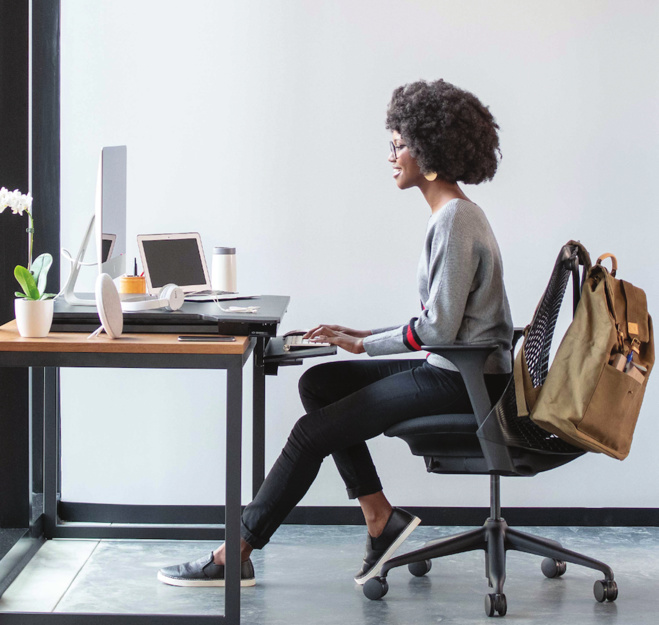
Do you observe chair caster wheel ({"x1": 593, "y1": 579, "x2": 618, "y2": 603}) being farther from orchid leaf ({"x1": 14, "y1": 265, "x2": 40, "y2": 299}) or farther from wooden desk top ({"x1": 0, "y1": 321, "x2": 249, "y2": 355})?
orchid leaf ({"x1": 14, "y1": 265, "x2": 40, "y2": 299})

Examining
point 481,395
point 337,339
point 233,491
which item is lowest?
point 233,491

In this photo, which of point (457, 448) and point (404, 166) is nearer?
point (457, 448)

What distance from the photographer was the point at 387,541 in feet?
8.62

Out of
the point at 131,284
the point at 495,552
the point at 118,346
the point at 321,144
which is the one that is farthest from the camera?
the point at 321,144

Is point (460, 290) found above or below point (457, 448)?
above

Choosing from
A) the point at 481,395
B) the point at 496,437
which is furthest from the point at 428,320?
the point at 496,437

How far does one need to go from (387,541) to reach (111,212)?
1.24 m

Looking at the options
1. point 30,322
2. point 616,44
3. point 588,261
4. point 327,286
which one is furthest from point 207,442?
point 616,44

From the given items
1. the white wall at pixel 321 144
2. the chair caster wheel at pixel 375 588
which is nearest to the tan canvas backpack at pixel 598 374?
the chair caster wheel at pixel 375 588

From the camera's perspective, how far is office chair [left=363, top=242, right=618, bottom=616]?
230cm

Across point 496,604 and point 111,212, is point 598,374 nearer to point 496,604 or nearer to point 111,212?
point 496,604

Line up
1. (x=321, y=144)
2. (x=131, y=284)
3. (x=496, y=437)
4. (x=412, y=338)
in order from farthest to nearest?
1. (x=321, y=144)
2. (x=131, y=284)
3. (x=412, y=338)
4. (x=496, y=437)

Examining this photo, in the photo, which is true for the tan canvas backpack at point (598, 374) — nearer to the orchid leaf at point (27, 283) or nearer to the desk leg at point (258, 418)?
the desk leg at point (258, 418)

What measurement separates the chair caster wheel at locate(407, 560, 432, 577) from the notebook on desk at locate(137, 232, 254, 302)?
99 cm
